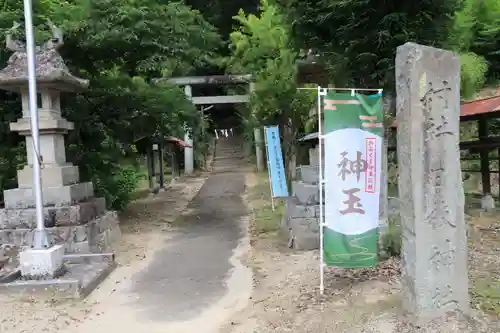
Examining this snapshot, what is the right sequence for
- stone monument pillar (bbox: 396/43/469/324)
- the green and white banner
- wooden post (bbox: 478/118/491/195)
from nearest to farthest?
stone monument pillar (bbox: 396/43/469/324), the green and white banner, wooden post (bbox: 478/118/491/195)

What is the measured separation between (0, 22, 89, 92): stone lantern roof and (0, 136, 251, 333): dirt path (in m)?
3.06

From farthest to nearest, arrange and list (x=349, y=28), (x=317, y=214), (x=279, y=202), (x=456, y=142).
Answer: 1. (x=279, y=202)
2. (x=317, y=214)
3. (x=349, y=28)
4. (x=456, y=142)

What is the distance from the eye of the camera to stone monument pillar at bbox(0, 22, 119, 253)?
7.69 meters

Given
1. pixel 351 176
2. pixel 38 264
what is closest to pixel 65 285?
pixel 38 264

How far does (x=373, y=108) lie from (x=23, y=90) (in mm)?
5982

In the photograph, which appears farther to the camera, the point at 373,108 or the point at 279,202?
the point at 279,202

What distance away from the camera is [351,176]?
17.0ft

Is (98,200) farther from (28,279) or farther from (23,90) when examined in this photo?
(28,279)

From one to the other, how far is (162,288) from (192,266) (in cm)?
114

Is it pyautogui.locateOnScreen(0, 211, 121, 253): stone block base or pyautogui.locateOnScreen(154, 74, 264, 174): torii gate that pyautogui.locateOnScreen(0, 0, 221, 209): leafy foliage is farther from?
pyautogui.locateOnScreen(154, 74, 264, 174): torii gate

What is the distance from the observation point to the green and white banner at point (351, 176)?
5.11m

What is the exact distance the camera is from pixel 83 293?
5.84 meters

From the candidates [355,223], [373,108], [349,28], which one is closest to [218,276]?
[355,223]

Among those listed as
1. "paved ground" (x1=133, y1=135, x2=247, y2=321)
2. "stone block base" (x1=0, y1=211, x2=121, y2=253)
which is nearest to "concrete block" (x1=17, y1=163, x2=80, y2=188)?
"stone block base" (x1=0, y1=211, x2=121, y2=253)
